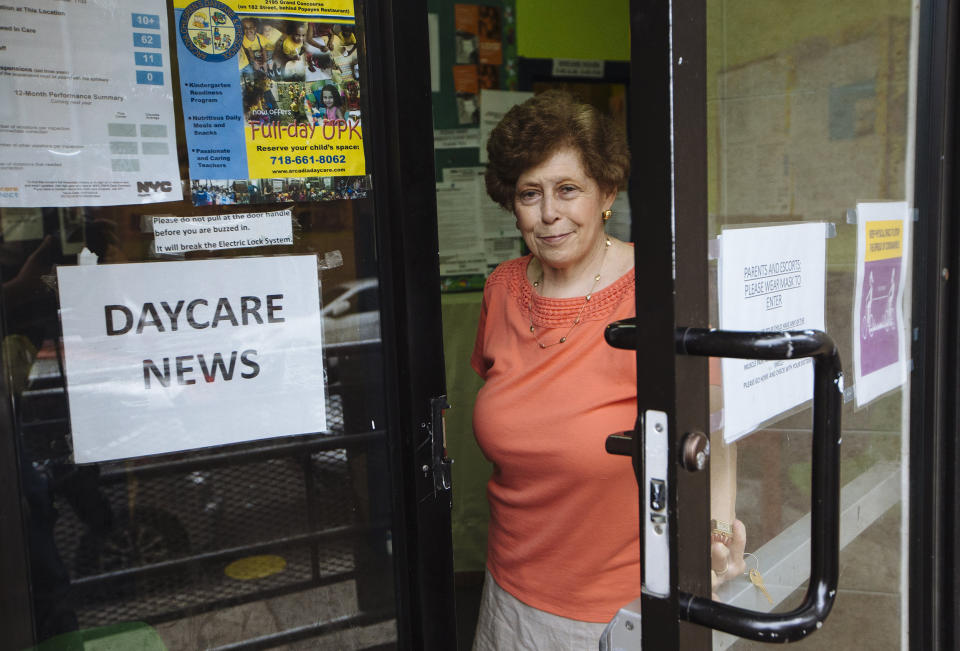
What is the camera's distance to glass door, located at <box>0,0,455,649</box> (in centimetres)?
117

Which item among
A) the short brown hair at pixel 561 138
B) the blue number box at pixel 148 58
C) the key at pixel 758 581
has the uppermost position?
the blue number box at pixel 148 58

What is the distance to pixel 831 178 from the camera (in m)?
1.46

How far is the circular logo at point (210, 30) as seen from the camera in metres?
1.23

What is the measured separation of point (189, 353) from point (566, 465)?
783 mm

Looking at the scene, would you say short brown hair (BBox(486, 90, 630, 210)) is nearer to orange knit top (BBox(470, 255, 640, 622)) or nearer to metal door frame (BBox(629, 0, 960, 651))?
orange knit top (BBox(470, 255, 640, 622))

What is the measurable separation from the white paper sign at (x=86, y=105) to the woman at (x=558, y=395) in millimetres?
875

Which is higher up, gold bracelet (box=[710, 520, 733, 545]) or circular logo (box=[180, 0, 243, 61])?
circular logo (box=[180, 0, 243, 61])

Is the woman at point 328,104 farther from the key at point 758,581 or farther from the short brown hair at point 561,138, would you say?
the key at point 758,581

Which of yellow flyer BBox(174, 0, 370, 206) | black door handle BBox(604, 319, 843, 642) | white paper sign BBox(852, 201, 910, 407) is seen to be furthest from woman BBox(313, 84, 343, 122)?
white paper sign BBox(852, 201, 910, 407)

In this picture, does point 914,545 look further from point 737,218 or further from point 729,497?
point 737,218

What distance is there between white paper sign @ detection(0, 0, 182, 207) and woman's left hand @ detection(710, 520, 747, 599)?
3.15 ft

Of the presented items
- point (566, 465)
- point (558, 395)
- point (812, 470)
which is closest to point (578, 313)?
point (558, 395)

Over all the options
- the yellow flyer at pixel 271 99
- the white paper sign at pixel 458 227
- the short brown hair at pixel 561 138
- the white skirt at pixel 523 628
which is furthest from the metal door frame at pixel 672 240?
the white paper sign at pixel 458 227

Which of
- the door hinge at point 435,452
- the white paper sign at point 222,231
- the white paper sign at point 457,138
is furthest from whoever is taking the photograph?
the white paper sign at point 457,138
